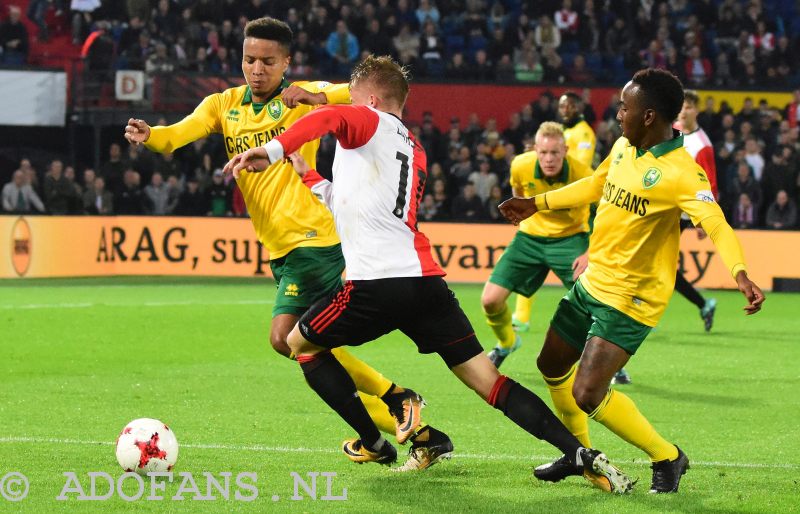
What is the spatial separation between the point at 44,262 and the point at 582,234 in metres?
11.5

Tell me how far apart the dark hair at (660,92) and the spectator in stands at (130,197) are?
1722 cm

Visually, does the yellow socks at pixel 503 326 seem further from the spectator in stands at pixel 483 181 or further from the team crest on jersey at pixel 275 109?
the spectator in stands at pixel 483 181

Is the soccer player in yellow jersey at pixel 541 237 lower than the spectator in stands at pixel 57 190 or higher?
higher

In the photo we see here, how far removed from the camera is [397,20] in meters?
27.8

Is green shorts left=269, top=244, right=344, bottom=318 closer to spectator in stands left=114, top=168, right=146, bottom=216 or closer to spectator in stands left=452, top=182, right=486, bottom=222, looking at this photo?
spectator in stands left=452, top=182, right=486, bottom=222

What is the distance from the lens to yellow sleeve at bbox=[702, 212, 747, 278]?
6.20 metres

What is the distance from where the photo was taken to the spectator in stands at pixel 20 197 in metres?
22.3

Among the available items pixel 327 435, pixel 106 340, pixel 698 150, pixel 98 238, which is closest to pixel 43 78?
pixel 98 238

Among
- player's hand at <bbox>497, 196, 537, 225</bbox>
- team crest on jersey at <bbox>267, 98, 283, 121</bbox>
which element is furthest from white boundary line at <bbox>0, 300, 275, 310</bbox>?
player's hand at <bbox>497, 196, 537, 225</bbox>

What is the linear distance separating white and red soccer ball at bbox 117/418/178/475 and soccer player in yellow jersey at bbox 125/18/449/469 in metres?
1.05

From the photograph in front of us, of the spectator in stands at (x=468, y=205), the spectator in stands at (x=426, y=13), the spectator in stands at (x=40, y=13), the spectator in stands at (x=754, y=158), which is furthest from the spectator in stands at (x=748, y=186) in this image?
the spectator in stands at (x=40, y=13)

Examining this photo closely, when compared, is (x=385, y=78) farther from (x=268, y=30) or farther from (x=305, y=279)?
(x=305, y=279)

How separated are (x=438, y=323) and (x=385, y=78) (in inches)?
46.7
